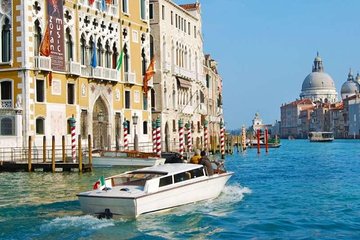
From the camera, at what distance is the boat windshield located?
13967 mm

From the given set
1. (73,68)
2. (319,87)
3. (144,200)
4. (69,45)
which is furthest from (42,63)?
(319,87)

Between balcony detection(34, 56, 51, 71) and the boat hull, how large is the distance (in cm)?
1380

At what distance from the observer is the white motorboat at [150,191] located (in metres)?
12.6

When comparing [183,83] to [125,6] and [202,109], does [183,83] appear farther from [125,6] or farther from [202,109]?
[125,6]

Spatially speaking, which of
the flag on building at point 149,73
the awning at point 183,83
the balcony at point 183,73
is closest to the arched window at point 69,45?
the flag on building at point 149,73

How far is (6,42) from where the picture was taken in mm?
27359

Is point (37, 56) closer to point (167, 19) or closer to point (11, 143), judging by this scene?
point (11, 143)

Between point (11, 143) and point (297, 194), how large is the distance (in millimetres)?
13073

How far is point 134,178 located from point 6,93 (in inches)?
585

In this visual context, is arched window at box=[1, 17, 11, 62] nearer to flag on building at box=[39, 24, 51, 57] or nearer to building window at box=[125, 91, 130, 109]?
flag on building at box=[39, 24, 51, 57]

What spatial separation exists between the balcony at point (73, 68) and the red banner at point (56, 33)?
0.40 meters

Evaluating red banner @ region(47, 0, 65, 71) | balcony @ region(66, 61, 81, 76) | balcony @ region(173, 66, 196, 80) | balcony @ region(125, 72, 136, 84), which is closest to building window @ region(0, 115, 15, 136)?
red banner @ region(47, 0, 65, 71)

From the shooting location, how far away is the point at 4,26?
89.9 ft

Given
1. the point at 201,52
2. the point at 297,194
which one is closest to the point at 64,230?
the point at 297,194
